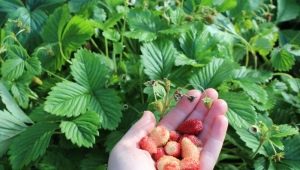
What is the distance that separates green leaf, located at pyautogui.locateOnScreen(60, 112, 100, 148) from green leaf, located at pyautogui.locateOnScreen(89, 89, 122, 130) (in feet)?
0.13

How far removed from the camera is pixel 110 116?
1.42 metres

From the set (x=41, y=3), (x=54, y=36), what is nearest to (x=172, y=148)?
(x=54, y=36)

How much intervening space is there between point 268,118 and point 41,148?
0.68 meters

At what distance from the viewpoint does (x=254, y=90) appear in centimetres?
153

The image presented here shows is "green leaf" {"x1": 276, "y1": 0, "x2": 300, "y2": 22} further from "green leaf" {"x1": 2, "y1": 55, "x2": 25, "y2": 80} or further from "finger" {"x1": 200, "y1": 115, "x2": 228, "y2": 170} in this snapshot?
"green leaf" {"x1": 2, "y1": 55, "x2": 25, "y2": 80}

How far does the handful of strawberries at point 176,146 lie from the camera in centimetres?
129

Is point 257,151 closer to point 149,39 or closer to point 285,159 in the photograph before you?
point 285,159

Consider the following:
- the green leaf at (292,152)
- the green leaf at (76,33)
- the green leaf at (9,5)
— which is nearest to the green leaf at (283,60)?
the green leaf at (292,152)

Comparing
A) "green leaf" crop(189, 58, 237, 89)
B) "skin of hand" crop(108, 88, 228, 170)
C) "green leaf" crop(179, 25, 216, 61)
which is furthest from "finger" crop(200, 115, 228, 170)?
"green leaf" crop(179, 25, 216, 61)

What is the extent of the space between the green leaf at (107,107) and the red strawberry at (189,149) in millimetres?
194

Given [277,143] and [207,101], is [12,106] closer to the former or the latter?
[207,101]

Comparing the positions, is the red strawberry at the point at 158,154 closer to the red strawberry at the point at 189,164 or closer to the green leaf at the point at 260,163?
the red strawberry at the point at 189,164

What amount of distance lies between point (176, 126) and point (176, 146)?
77 mm

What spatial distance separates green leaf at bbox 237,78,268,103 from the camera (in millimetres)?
1510
